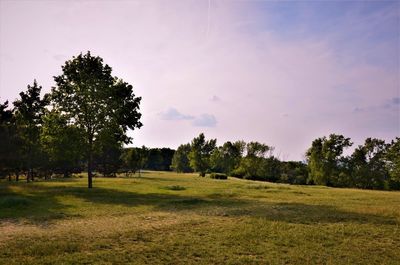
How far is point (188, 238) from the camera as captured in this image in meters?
18.9

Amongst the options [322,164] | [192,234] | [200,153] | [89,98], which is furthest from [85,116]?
[200,153]

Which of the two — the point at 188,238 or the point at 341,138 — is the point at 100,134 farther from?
the point at 341,138

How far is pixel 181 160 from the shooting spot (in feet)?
465

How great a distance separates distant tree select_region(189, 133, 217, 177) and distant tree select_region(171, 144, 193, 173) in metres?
10.4

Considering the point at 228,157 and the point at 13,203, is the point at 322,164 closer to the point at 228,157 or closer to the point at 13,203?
the point at 228,157

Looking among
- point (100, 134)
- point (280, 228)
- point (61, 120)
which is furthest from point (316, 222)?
point (61, 120)

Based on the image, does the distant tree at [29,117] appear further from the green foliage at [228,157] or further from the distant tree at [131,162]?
the green foliage at [228,157]

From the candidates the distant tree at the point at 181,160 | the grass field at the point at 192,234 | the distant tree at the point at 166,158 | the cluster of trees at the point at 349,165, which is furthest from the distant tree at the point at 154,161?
the grass field at the point at 192,234

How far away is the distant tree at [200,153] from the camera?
399ft

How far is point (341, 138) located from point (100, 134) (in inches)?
2759

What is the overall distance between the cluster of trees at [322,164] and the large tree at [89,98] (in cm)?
5951

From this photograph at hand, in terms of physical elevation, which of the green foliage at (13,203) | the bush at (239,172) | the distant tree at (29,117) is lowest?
the green foliage at (13,203)

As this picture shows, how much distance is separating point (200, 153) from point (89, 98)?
81.3m

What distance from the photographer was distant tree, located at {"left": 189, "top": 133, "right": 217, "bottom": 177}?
399 ft
